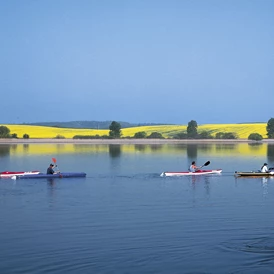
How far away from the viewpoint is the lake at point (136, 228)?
1522 cm

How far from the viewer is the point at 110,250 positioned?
16516 millimetres

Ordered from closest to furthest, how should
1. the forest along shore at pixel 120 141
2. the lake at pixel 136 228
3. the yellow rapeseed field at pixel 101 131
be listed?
the lake at pixel 136 228 → the forest along shore at pixel 120 141 → the yellow rapeseed field at pixel 101 131

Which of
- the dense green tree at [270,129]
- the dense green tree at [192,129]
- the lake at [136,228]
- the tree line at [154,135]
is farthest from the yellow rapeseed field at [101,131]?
the lake at [136,228]

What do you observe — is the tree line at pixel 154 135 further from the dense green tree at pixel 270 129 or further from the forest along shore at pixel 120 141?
the forest along shore at pixel 120 141

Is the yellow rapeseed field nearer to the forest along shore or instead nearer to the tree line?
the tree line

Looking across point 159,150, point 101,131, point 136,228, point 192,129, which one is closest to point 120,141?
point 192,129

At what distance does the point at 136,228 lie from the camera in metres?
19.6

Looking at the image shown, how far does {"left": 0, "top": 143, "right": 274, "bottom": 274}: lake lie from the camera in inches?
599


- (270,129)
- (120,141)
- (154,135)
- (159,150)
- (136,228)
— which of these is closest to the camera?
(136,228)

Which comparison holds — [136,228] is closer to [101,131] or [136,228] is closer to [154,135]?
[154,135]

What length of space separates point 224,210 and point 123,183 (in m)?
13.0

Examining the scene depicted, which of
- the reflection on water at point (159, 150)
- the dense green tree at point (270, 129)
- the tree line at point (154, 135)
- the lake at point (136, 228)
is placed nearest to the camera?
the lake at point (136, 228)

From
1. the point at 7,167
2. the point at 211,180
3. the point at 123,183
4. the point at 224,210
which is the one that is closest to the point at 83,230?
the point at 224,210

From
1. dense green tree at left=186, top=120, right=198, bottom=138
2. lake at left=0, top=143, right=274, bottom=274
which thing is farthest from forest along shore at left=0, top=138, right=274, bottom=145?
lake at left=0, top=143, right=274, bottom=274
